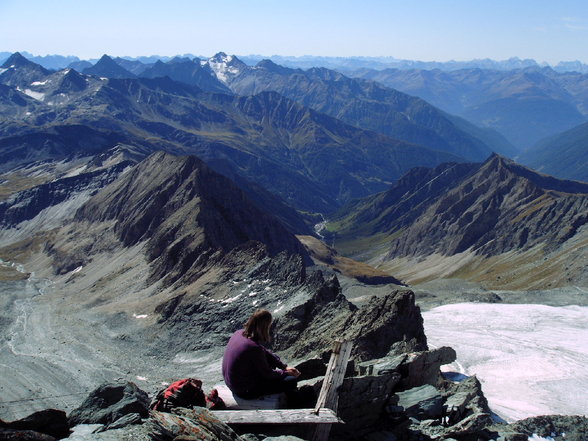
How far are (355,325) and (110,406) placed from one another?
93.2 ft

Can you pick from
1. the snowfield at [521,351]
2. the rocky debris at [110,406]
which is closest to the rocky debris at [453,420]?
the rocky debris at [110,406]

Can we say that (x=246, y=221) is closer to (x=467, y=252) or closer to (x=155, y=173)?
(x=155, y=173)

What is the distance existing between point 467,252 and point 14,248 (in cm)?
13471

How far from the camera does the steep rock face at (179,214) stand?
96.6 metres

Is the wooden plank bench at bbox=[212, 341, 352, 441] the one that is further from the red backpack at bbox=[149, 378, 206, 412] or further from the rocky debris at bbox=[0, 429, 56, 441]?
the rocky debris at bbox=[0, 429, 56, 441]

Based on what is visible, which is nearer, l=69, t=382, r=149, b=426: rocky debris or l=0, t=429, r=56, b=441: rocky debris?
l=0, t=429, r=56, b=441: rocky debris

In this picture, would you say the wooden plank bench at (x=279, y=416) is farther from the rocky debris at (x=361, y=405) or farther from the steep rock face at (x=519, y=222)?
the steep rock face at (x=519, y=222)

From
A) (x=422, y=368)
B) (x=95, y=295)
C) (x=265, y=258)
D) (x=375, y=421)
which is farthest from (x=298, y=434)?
(x=95, y=295)

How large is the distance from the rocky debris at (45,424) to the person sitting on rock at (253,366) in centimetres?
465

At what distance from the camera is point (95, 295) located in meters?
99.3

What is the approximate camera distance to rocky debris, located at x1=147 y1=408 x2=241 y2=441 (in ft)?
44.8

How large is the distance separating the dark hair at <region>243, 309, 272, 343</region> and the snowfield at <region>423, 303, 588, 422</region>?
24248mm

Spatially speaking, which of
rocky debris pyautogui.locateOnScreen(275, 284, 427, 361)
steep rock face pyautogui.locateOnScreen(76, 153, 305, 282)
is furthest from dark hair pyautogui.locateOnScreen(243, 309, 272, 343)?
steep rock face pyautogui.locateOnScreen(76, 153, 305, 282)

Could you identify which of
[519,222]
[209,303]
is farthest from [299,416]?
[519,222]
